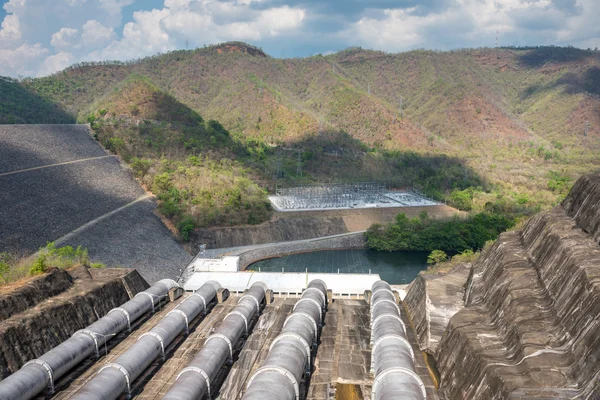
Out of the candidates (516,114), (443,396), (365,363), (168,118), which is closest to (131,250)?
(365,363)

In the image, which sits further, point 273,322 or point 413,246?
point 413,246

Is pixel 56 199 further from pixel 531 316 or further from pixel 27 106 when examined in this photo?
pixel 27 106

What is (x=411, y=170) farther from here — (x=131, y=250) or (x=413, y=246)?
(x=131, y=250)

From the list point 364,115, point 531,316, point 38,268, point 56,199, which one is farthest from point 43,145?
point 364,115

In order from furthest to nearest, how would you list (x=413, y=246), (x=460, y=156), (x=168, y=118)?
1. (x=460, y=156)
2. (x=168, y=118)
3. (x=413, y=246)

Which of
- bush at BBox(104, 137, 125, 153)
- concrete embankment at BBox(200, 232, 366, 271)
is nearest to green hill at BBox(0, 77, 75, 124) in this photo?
bush at BBox(104, 137, 125, 153)

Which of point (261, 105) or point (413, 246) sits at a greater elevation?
point (261, 105)
